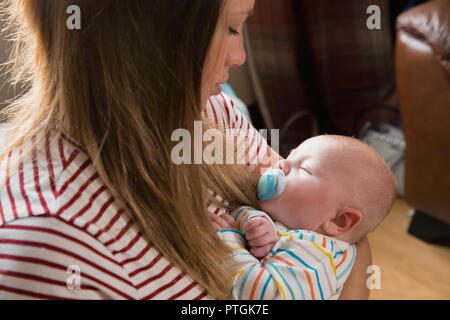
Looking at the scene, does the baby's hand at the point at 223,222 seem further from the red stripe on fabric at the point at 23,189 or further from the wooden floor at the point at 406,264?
the wooden floor at the point at 406,264

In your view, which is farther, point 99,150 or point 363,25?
point 363,25

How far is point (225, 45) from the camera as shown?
67cm

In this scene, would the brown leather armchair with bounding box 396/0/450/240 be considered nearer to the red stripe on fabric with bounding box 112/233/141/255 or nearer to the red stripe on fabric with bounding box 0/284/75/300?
the red stripe on fabric with bounding box 112/233/141/255

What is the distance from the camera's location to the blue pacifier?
875 millimetres

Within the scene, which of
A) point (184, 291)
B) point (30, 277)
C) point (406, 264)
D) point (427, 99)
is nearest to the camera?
point (30, 277)

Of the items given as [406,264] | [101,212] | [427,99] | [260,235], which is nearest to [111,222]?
[101,212]

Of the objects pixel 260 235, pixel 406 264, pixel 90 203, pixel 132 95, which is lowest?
pixel 406 264

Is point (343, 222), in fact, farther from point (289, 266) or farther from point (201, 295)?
point (201, 295)

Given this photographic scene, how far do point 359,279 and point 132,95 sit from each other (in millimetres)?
511

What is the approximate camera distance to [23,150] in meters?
0.66

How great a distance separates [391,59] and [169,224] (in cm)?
184
